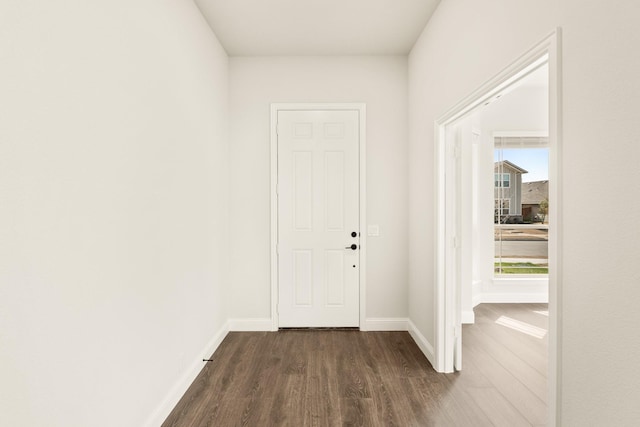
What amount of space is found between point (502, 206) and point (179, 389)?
4643 millimetres

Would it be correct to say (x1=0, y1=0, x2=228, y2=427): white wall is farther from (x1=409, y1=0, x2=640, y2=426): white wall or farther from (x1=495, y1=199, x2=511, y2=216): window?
(x1=495, y1=199, x2=511, y2=216): window

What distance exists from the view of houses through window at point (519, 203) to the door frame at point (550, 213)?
2.49 metres

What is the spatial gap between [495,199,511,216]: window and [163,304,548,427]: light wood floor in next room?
1858 mm

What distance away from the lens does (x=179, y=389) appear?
7.14 ft

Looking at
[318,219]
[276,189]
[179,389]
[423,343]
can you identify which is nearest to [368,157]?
[318,219]

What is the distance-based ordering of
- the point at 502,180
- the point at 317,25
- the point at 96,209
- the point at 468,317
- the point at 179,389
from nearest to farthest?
the point at 96,209
the point at 179,389
the point at 317,25
the point at 468,317
the point at 502,180

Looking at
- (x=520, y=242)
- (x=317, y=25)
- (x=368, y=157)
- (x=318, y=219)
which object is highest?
(x=317, y=25)

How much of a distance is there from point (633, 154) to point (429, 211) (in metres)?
1.88

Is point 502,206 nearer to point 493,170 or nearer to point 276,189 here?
point 493,170

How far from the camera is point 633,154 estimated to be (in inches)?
38.4

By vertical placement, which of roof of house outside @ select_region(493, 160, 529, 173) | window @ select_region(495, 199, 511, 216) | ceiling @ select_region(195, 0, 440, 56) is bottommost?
window @ select_region(495, 199, 511, 216)

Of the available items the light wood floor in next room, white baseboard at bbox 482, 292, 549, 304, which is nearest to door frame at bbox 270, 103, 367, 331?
the light wood floor in next room

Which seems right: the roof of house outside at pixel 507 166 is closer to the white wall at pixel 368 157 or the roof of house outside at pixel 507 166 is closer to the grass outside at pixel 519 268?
the grass outside at pixel 519 268

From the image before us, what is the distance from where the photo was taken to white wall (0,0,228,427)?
104 cm
